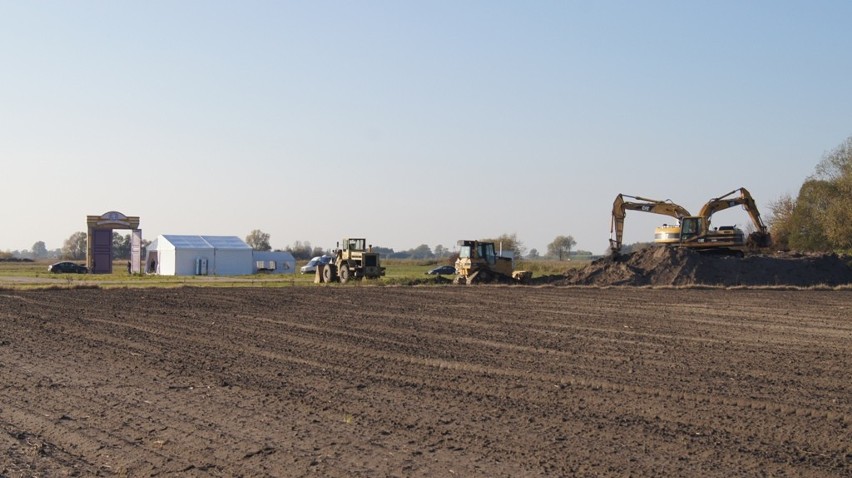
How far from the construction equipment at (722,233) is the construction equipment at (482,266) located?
24.7ft

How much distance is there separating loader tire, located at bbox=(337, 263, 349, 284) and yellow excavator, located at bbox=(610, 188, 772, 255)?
1345cm

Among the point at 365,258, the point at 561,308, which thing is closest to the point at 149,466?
the point at 561,308

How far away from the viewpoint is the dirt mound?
37.2 metres

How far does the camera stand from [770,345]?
16.5 m

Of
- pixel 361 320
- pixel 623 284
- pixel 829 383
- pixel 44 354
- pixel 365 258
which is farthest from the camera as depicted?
pixel 365 258

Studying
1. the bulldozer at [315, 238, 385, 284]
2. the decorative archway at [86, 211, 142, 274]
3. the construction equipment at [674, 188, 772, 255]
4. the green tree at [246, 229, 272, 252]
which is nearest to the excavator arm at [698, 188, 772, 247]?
the construction equipment at [674, 188, 772, 255]

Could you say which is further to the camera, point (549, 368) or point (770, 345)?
point (770, 345)

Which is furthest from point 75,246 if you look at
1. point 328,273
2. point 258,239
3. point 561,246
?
point 328,273

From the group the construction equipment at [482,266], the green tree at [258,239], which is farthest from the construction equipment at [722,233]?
the green tree at [258,239]

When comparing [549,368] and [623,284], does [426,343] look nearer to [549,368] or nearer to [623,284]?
[549,368]

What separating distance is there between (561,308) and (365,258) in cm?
2220

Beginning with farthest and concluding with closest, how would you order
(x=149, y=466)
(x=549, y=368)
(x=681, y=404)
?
(x=549, y=368) → (x=681, y=404) → (x=149, y=466)

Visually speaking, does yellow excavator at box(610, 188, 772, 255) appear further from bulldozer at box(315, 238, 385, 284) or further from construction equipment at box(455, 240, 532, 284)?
bulldozer at box(315, 238, 385, 284)

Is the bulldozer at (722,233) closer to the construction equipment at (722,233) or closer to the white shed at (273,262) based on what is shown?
the construction equipment at (722,233)
